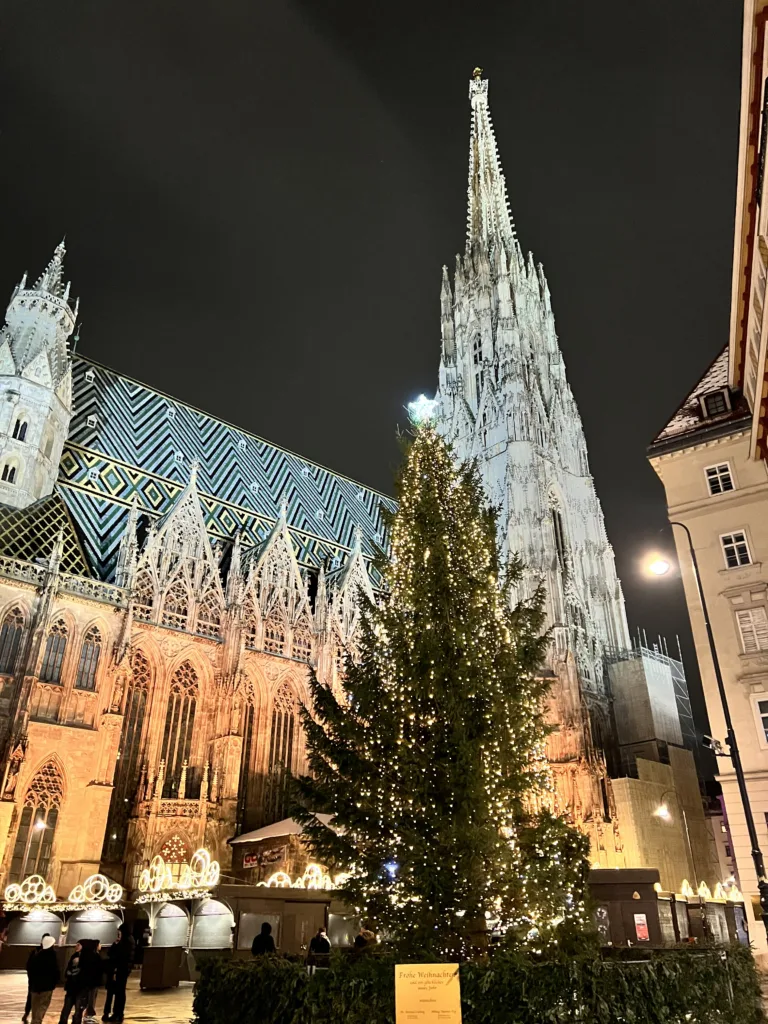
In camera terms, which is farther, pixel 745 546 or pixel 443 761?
pixel 745 546

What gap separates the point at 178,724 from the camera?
29344 millimetres

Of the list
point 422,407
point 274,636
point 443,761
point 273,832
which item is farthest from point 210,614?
point 422,407

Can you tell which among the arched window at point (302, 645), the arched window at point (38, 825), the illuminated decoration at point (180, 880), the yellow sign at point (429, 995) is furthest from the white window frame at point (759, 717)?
the arched window at point (38, 825)

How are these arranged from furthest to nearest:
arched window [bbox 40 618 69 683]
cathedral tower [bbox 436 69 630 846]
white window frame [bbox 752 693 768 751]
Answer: cathedral tower [bbox 436 69 630 846], arched window [bbox 40 618 69 683], white window frame [bbox 752 693 768 751]

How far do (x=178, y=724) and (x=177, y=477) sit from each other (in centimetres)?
1482

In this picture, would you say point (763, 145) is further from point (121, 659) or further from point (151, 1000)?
point (121, 659)

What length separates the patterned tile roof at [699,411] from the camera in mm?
24877

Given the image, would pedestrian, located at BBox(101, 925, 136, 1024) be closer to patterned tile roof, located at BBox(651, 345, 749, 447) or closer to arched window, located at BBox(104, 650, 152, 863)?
arched window, located at BBox(104, 650, 152, 863)

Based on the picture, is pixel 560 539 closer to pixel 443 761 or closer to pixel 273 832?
pixel 273 832

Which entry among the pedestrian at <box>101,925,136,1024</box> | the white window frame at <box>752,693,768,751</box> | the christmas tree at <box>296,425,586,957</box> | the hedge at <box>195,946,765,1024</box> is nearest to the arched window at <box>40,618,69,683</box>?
the pedestrian at <box>101,925,136,1024</box>

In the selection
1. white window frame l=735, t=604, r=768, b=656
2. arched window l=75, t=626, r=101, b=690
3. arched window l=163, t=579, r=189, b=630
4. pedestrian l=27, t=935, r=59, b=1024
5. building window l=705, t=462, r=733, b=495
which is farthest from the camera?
arched window l=163, t=579, r=189, b=630

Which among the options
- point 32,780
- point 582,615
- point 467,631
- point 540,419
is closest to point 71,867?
point 32,780

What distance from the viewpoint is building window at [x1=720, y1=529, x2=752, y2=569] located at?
23125 millimetres

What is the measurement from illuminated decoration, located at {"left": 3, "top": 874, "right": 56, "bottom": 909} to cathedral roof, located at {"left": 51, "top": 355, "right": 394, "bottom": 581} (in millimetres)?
11787
